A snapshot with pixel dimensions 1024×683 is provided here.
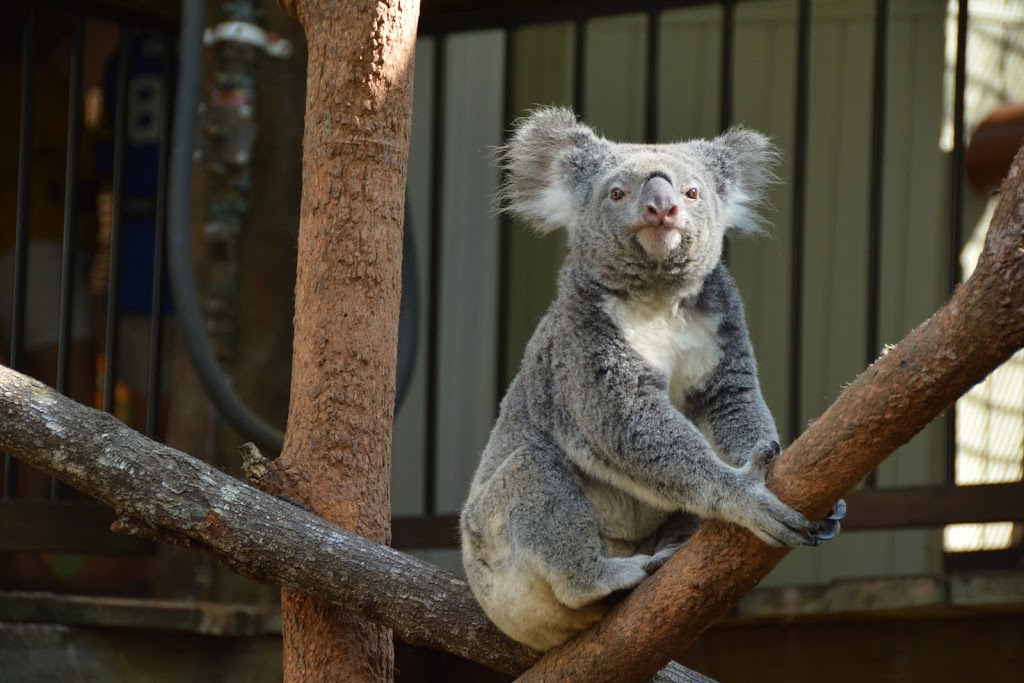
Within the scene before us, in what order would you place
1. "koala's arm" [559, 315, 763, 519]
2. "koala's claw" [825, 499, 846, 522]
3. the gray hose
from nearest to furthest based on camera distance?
"koala's claw" [825, 499, 846, 522] < "koala's arm" [559, 315, 763, 519] < the gray hose

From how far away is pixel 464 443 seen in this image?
5.73 m

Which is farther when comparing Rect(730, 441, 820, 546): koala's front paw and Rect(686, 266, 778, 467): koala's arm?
Rect(686, 266, 778, 467): koala's arm

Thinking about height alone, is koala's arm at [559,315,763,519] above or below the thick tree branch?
above

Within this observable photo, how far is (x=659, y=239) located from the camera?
2.76 m

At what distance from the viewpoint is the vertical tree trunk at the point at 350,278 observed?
3.01 metres

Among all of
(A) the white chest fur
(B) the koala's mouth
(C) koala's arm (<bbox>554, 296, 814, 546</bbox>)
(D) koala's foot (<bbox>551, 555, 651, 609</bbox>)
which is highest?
(B) the koala's mouth

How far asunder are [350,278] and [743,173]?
1.02 metres

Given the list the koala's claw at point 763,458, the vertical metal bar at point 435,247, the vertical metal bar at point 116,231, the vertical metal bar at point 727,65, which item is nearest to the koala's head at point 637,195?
the koala's claw at point 763,458

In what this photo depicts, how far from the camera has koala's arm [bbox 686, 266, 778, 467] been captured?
9.05ft

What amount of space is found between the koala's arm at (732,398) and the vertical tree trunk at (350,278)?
29.2 inches

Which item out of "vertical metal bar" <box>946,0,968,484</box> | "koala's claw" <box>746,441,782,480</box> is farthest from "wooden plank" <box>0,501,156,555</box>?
"vertical metal bar" <box>946,0,968,484</box>

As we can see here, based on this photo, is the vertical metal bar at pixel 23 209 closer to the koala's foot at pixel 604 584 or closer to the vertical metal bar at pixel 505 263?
the vertical metal bar at pixel 505 263

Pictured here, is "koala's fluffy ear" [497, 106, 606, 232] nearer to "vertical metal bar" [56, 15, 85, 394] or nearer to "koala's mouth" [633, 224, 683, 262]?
"koala's mouth" [633, 224, 683, 262]

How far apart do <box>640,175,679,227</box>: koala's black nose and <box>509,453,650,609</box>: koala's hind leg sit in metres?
0.55
